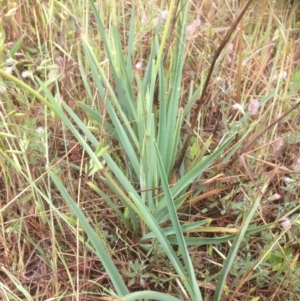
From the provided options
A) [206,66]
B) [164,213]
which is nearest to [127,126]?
[164,213]

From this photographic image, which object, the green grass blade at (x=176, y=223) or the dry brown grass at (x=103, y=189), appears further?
Result: the dry brown grass at (x=103, y=189)

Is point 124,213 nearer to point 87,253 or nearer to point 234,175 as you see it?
point 87,253

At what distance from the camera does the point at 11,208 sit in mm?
1014

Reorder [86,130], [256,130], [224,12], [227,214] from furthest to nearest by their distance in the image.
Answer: [224,12], [256,130], [227,214], [86,130]

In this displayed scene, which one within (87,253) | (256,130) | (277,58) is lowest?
(87,253)

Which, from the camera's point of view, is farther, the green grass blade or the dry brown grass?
the dry brown grass

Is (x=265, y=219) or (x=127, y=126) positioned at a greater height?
(x=127, y=126)

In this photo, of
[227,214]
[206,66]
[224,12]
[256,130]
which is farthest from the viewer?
[224,12]

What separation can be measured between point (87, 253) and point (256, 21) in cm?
91

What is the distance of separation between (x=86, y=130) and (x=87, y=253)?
27 cm

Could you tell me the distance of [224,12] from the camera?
4.57 ft

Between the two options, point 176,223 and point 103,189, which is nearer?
point 176,223

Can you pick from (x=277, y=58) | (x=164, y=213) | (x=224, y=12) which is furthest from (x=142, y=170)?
(x=224, y=12)

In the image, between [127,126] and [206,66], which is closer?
[127,126]
